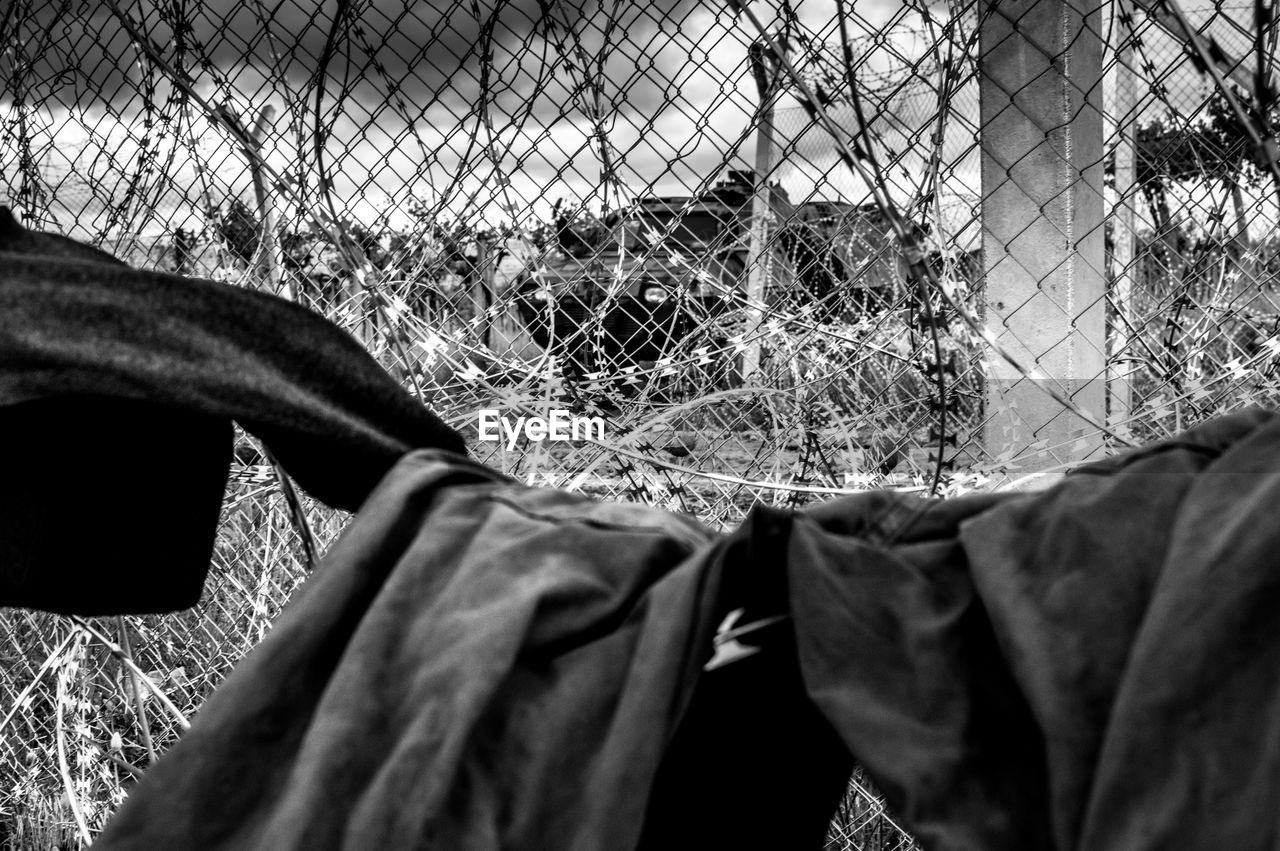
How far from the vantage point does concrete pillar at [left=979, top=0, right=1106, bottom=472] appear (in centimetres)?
191

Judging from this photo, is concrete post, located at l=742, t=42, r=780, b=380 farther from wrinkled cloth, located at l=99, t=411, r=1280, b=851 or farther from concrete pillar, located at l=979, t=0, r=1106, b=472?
wrinkled cloth, located at l=99, t=411, r=1280, b=851

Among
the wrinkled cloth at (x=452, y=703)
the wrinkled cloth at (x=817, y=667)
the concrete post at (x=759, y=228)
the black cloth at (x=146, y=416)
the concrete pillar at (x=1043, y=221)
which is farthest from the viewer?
the concrete post at (x=759, y=228)

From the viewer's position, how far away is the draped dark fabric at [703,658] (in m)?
0.68

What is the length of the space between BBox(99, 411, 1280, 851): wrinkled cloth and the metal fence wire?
714 mm

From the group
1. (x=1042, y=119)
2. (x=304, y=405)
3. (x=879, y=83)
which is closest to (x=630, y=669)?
(x=304, y=405)

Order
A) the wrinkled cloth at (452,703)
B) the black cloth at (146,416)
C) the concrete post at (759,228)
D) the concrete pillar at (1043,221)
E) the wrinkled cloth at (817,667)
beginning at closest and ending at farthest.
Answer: the wrinkled cloth at (817,667) → the wrinkled cloth at (452,703) → the black cloth at (146,416) → the concrete pillar at (1043,221) → the concrete post at (759,228)

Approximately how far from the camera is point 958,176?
2037 mm

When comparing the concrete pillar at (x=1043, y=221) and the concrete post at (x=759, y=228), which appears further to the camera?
the concrete post at (x=759, y=228)

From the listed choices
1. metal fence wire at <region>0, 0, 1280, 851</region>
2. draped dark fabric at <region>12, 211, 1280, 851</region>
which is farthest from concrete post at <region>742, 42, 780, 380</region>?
draped dark fabric at <region>12, 211, 1280, 851</region>

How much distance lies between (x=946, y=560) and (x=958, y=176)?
4.48 feet

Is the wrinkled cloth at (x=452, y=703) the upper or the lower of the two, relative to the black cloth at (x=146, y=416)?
lower

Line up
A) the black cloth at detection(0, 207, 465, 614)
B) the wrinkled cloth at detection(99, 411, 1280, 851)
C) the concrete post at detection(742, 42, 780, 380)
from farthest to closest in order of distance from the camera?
the concrete post at detection(742, 42, 780, 380) → the black cloth at detection(0, 207, 465, 614) → the wrinkled cloth at detection(99, 411, 1280, 851)

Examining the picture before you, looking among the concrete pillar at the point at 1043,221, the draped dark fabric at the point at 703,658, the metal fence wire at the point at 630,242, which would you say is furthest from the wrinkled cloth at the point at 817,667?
the concrete pillar at the point at 1043,221

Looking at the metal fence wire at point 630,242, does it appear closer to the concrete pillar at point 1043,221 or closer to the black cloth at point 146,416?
the concrete pillar at point 1043,221
